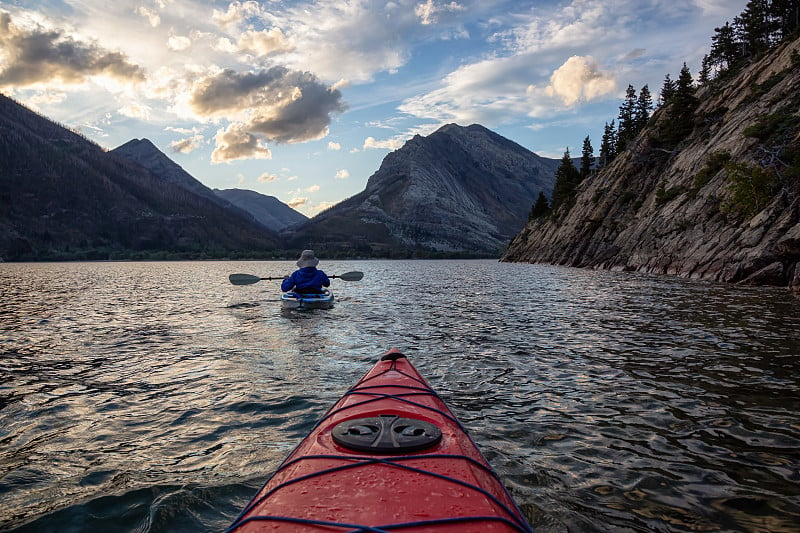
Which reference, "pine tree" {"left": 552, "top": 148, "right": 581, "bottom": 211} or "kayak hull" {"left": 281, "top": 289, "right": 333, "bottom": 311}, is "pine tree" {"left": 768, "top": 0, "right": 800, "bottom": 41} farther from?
"kayak hull" {"left": 281, "top": 289, "right": 333, "bottom": 311}

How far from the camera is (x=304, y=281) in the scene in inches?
823

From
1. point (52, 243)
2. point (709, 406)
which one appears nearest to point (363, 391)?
point (709, 406)

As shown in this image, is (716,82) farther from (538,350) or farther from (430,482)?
(430,482)

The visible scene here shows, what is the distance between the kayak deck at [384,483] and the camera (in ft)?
9.62

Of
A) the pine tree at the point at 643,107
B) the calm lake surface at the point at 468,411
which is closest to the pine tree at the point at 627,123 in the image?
the pine tree at the point at 643,107

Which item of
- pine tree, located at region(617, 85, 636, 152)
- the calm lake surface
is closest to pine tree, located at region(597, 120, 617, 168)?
pine tree, located at region(617, 85, 636, 152)

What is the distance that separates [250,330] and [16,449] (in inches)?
397

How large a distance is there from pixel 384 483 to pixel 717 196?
39.6 metres

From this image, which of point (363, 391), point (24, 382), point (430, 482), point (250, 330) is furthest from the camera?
point (250, 330)

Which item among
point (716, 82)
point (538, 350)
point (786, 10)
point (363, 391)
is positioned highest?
point (786, 10)

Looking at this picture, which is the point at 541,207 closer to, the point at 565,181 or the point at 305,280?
the point at 565,181

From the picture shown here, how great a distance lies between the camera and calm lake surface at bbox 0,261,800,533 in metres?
4.76

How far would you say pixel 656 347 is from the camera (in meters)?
11.7

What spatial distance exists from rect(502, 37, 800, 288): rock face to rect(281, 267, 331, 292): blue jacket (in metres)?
24.0
